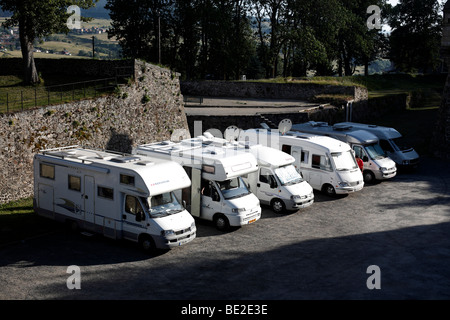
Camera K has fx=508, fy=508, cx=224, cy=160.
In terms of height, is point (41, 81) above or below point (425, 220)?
above

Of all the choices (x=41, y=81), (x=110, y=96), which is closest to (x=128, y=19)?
(x=41, y=81)

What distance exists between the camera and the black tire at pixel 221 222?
17656mm

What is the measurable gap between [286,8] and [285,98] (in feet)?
44.3

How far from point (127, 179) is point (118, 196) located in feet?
2.12

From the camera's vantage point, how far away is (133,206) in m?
15.7

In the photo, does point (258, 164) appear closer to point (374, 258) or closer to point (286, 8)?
point (374, 258)

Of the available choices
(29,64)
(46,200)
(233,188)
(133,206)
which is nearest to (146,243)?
(133,206)

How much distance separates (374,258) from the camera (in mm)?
15156

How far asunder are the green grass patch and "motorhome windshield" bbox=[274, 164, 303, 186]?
28.0ft

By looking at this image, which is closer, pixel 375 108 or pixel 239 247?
pixel 239 247

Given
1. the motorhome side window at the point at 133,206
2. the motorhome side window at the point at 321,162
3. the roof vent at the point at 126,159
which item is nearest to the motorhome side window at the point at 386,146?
the motorhome side window at the point at 321,162
